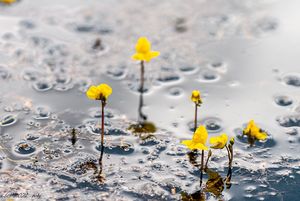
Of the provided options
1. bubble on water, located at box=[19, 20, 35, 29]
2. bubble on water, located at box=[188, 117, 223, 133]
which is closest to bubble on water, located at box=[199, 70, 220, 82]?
bubble on water, located at box=[188, 117, 223, 133]

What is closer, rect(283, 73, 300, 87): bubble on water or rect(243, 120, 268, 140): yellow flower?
rect(243, 120, 268, 140): yellow flower

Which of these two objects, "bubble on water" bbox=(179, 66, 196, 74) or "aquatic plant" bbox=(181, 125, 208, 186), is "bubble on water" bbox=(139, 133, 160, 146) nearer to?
"aquatic plant" bbox=(181, 125, 208, 186)

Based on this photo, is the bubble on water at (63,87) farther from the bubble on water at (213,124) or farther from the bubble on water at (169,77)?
the bubble on water at (213,124)

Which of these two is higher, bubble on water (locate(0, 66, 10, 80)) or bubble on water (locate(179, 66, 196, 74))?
bubble on water (locate(179, 66, 196, 74))

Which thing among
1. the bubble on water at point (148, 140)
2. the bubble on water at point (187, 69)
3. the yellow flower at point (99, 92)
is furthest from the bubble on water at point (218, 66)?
the yellow flower at point (99, 92)

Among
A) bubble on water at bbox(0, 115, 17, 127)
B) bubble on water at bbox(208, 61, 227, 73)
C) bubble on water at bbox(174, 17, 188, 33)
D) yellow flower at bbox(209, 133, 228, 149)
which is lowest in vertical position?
yellow flower at bbox(209, 133, 228, 149)

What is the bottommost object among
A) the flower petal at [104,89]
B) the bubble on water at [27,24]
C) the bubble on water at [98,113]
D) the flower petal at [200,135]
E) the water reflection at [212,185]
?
the water reflection at [212,185]
